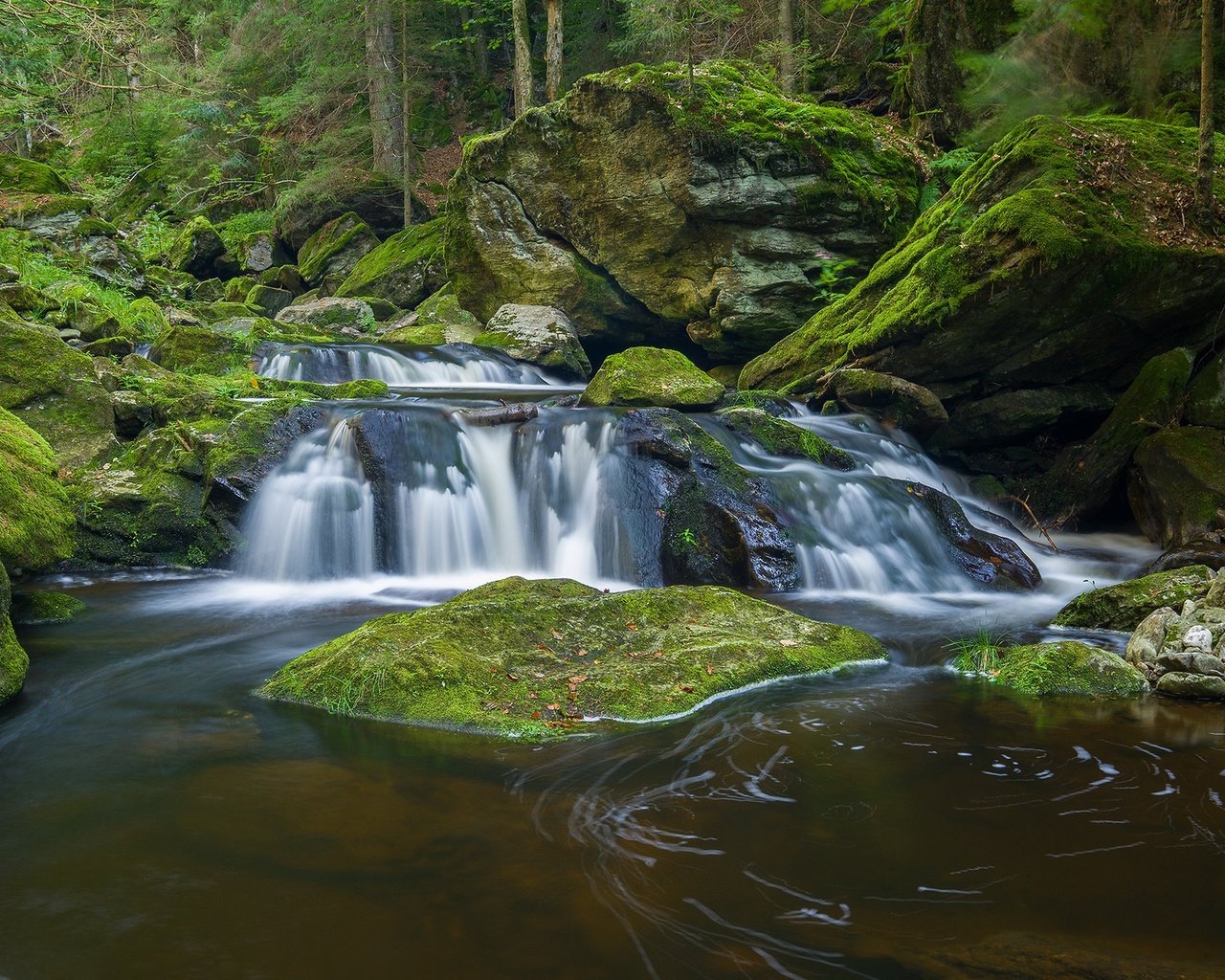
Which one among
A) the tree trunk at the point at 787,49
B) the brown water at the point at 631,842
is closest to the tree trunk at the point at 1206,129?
the brown water at the point at 631,842

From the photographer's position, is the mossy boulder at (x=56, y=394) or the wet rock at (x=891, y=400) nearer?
the mossy boulder at (x=56, y=394)

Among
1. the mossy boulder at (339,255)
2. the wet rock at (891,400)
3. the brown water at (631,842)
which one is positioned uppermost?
the mossy boulder at (339,255)

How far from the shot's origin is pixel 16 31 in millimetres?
13820

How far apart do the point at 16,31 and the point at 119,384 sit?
7506mm

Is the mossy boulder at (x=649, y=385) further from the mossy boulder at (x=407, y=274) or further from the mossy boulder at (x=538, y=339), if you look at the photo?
the mossy boulder at (x=407, y=274)

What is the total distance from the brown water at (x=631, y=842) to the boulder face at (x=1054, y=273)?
6.30m

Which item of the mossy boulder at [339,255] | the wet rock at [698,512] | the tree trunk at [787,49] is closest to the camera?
the wet rock at [698,512]

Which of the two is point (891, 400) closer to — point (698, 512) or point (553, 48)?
point (698, 512)

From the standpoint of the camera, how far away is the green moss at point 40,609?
6739mm

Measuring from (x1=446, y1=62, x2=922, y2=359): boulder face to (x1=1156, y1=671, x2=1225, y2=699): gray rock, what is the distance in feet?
34.4

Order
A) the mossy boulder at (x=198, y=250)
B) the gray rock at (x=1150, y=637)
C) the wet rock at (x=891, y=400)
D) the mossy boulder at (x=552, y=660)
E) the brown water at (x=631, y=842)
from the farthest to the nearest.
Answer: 1. the mossy boulder at (x=198, y=250)
2. the wet rock at (x=891, y=400)
3. the gray rock at (x=1150, y=637)
4. the mossy boulder at (x=552, y=660)
5. the brown water at (x=631, y=842)

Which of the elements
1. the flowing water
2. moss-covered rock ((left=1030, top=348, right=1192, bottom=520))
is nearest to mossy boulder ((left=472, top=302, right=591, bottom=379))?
moss-covered rock ((left=1030, top=348, right=1192, bottom=520))

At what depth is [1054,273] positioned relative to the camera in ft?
30.8

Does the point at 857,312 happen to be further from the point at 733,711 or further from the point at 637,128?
the point at 733,711
